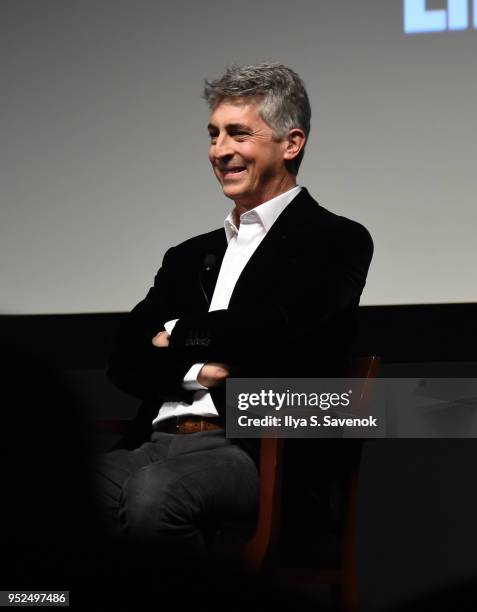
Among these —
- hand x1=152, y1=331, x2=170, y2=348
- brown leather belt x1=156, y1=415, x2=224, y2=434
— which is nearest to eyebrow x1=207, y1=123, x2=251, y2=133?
hand x1=152, y1=331, x2=170, y2=348

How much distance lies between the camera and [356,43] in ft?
9.64

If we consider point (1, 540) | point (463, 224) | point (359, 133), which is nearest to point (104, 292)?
point (359, 133)

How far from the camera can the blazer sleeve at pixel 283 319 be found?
172 centimetres

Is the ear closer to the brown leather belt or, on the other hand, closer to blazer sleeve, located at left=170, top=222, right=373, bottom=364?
blazer sleeve, located at left=170, top=222, right=373, bottom=364

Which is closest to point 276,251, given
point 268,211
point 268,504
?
point 268,211

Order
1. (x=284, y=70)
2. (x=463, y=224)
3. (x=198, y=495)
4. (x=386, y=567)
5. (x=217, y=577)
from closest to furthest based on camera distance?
(x=217, y=577), (x=198, y=495), (x=284, y=70), (x=463, y=224), (x=386, y=567)

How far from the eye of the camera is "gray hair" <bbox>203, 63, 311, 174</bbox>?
1.90 m

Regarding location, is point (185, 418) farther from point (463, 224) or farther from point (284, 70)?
point (463, 224)

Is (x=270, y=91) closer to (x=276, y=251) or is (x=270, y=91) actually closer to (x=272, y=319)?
(x=276, y=251)

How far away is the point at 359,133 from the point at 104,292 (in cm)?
107

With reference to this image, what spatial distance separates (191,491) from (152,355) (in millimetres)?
383

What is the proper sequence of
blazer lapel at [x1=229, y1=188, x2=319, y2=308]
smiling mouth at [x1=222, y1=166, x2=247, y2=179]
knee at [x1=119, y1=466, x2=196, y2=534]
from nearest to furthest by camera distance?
knee at [x1=119, y1=466, x2=196, y2=534] → blazer lapel at [x1=229, y1=188, x2=319, y2=308] → smiling mouth at [x1=222, y1=166, x2=247, y2=179]

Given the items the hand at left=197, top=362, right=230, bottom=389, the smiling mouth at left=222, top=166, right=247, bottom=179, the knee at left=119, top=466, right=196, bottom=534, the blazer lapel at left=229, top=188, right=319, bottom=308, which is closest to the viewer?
the knee at left=119, top=466, right=196, bottom=534

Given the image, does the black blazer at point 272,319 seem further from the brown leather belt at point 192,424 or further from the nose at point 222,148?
the nose at point 222,148
